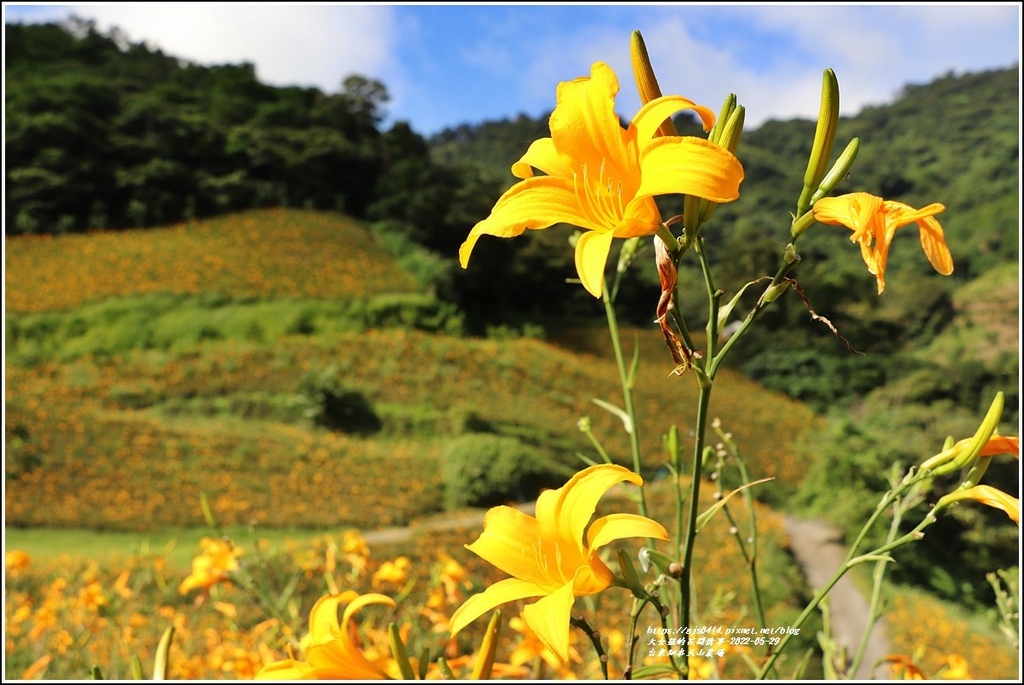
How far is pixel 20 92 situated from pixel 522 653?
881 cm

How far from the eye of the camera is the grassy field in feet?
9.24

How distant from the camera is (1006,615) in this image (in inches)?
21.3

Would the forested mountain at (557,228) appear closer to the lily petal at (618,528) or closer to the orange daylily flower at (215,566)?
the orange daylily flower at (215,566)

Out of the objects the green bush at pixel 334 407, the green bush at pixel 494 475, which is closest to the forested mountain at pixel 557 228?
the green bush at pixel 494 475

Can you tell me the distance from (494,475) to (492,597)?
326 centimetres

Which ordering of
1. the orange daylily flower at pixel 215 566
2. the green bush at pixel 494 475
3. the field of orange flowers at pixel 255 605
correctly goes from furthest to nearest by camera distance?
the green bush at pixel 494 475
the field of orange flowers at pixel 255 605
the orange daylily flower at pixel 215 566

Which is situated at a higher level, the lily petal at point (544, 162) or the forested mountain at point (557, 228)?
the forested mountain at point (557, 228)

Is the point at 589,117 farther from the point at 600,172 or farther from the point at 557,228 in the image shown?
the point at 557,228

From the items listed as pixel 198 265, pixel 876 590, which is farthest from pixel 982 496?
pixel 198 265

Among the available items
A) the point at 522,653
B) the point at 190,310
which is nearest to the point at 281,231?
the point at 190,310

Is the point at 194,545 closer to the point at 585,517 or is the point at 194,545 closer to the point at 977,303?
the point at 585,517

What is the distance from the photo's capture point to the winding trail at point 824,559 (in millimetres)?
2676

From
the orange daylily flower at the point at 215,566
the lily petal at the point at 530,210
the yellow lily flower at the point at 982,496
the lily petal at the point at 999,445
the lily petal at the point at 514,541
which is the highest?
the lily petal at the point at 530,210

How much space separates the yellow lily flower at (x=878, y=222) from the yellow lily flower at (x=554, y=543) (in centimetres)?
11
